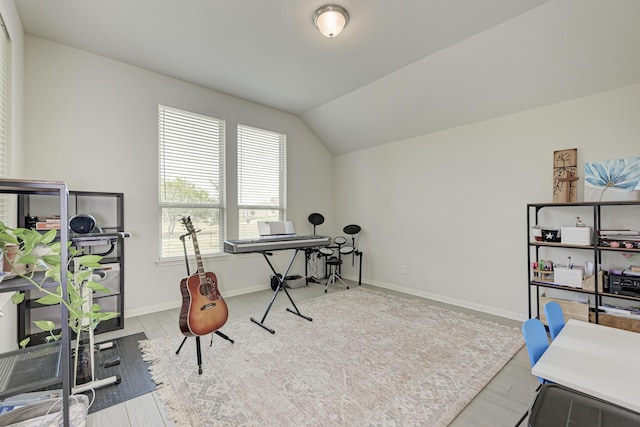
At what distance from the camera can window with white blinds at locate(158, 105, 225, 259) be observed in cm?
378

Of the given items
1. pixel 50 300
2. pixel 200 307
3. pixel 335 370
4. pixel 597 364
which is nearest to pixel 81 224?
pixel 200 307

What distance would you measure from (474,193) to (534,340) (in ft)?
9.18

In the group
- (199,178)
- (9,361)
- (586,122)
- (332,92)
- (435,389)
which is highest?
(332,92)

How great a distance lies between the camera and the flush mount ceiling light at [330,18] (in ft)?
8.02

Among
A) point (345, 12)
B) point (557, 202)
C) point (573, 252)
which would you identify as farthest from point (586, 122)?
point (345, 12)

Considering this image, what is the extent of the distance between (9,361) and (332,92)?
4.44 metres

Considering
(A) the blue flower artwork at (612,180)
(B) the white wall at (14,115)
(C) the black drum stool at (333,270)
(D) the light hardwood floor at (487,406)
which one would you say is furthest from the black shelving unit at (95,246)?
(A) the blue flower artwork at (612,180)

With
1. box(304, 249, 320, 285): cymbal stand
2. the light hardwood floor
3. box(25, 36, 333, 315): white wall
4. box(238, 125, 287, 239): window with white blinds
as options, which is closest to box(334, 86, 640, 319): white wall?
box(304, 249, 320, 285): cymbal stand

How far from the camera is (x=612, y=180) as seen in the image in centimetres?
280

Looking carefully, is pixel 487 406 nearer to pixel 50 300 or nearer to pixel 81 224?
pixel 50 300

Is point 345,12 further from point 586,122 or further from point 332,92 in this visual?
point 586,122

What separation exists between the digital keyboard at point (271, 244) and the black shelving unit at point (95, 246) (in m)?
1.20

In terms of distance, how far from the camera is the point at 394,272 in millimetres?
4770

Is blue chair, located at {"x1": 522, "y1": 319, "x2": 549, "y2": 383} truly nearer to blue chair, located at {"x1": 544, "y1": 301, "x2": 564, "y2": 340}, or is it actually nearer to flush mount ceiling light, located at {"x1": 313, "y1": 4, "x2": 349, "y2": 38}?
blue chair, located at {"x1": 544, "y1": 301, "x2": 564, "y2": 340}
